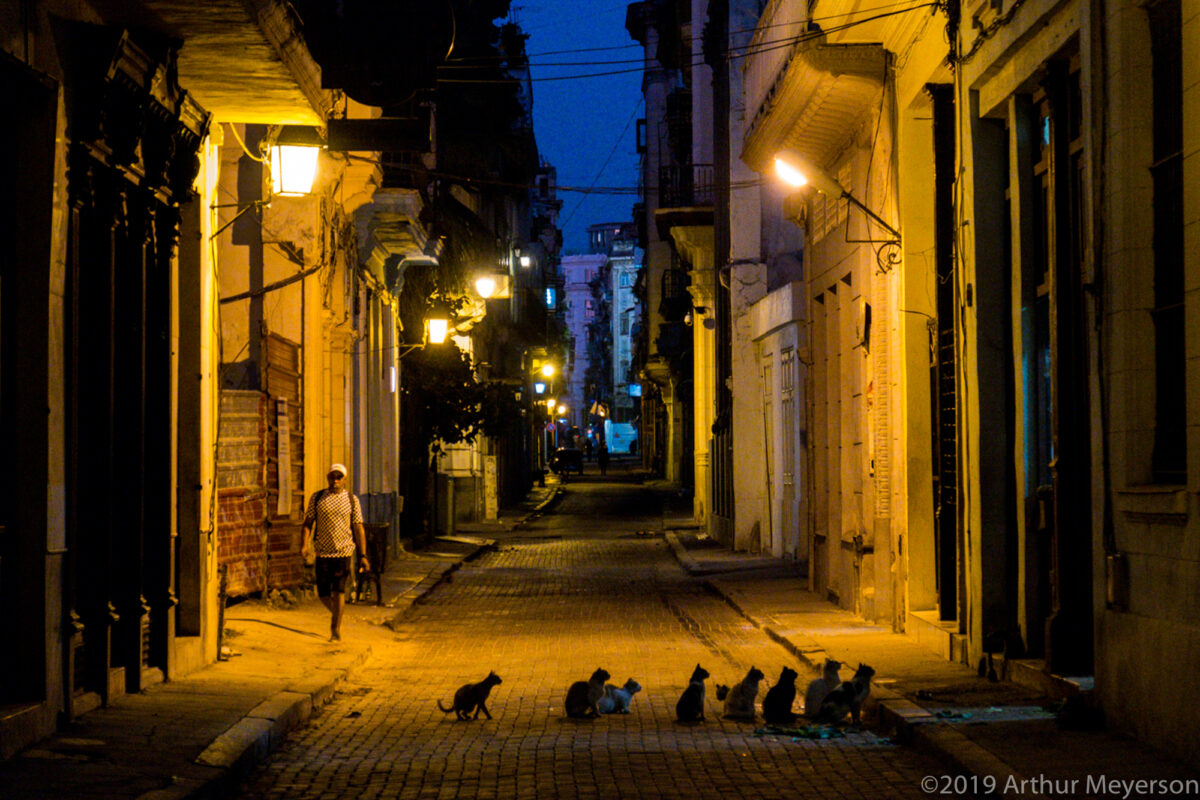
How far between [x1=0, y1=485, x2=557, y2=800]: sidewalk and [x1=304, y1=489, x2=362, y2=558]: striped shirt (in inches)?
36.7

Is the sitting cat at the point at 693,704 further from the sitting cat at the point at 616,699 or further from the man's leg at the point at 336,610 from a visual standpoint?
the man's leg at the point at 336,610

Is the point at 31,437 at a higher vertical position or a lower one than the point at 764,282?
lower

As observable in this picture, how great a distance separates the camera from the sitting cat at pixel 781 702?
949 centimetres

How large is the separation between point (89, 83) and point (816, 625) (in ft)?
30.3

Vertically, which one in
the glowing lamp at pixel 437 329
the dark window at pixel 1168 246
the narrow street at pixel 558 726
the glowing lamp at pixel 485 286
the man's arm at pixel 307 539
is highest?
the glowing lamp at pixel 485 286

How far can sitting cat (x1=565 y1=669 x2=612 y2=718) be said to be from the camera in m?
9.70

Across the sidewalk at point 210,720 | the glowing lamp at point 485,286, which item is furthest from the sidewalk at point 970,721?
the glowing lamp at point 485,286

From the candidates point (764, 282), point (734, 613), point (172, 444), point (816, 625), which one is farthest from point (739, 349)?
point (172, 444)

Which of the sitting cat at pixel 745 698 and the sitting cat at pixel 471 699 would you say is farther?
Answer: the sitting cat at pixel 471 699

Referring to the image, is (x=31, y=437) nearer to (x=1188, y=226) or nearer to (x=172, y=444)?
(x=172, y=444)

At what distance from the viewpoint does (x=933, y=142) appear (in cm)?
1343

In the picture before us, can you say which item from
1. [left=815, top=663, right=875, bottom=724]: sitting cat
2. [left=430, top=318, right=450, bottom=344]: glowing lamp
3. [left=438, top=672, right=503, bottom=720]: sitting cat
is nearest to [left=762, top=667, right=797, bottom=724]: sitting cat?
[left=815, top=663, right=875, bottom=724]: sitting cat

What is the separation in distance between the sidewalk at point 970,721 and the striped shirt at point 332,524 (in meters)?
4.57

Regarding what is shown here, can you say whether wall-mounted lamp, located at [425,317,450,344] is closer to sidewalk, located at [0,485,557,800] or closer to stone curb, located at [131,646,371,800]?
sidewalk, located at [0,485,557,800]
